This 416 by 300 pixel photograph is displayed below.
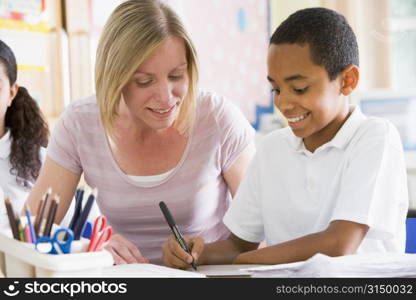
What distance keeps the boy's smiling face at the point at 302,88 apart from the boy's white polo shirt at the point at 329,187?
0.06 m

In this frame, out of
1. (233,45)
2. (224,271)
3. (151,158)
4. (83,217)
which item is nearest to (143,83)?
(151,158)

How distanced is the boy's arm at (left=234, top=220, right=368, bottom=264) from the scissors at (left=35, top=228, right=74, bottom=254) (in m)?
0.43

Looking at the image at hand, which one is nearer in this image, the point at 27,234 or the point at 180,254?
the point at 27,234

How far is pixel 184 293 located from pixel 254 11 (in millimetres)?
2800

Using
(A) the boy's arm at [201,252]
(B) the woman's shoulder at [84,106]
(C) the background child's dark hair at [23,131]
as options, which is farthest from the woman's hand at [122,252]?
(C) the background child's dark hair at [23,131]

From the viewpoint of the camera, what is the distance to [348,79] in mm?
1160

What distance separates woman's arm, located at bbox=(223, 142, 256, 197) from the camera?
138 centimetres

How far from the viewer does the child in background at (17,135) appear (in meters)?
1.66

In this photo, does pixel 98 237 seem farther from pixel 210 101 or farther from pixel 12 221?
pixel 210 101

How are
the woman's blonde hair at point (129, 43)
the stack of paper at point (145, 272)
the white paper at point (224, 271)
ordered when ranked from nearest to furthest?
the stack of paper at point (145, 272) → the white paper at point (224, 271) → the woman's blonde hair at point (129, 43)

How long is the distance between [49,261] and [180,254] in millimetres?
439

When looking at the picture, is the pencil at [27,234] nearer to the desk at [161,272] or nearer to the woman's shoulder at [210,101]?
the desk at [161,272]

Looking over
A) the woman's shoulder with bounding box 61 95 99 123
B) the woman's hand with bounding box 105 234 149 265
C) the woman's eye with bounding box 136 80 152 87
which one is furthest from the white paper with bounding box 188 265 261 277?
the woman's shoulder with bounding box 61 95 99 123

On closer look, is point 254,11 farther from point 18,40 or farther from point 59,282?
point 59,282
